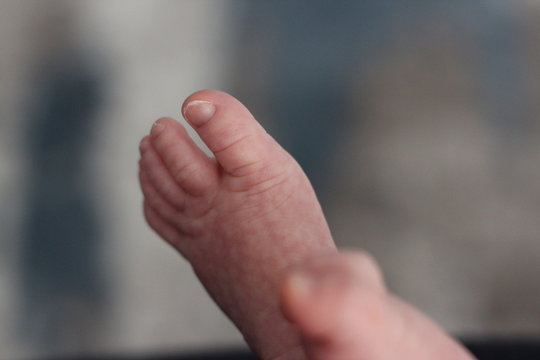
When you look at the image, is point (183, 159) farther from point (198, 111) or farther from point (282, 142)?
point (282, 142)

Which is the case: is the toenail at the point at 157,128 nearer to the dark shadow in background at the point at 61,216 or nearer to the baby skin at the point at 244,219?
the baby skin at the point at 244,219

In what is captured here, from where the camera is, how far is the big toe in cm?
53

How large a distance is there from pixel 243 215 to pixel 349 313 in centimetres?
22

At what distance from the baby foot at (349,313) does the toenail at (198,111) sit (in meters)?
0.21

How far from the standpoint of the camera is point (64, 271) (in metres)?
1.34

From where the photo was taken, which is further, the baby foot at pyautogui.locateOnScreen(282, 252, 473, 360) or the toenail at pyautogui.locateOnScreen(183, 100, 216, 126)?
the toenail at pyautogui.locateOnScreen(183, 100, 216, 126)

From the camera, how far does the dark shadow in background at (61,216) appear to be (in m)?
1.27

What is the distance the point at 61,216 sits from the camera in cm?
131

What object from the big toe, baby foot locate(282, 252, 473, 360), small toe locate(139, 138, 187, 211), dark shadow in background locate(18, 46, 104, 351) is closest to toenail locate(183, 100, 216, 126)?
the big toe

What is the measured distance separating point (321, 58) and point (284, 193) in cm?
86

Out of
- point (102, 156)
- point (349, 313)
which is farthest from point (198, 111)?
point (102, 156)

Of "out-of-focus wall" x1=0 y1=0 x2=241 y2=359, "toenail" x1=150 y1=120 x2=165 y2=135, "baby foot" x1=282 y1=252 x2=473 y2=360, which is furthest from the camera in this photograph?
"out-of-focus wall" x1=0 y1=0 x2=241 y2=359

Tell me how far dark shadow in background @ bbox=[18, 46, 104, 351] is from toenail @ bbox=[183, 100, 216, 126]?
0.79 m

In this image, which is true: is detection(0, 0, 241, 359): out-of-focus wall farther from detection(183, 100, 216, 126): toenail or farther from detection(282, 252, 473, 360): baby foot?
detection(282, 252, 473, 360): baby foot
